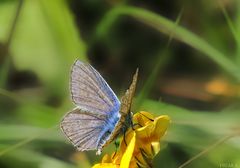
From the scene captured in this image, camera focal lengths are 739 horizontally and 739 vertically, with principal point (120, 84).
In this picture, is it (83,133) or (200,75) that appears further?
(200,75)

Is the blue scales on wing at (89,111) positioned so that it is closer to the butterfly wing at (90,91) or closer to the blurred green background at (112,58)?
the butterfly wing at (90,91)

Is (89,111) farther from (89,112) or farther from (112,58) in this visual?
(112,58)

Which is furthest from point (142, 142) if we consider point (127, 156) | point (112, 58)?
point (112, 58)

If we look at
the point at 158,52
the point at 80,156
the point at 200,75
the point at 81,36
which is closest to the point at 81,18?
the point at 81,36

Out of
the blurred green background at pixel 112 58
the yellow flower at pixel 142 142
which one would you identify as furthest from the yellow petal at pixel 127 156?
the blurred green background at pixel 112 58

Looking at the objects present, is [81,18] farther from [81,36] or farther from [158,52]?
[158,52]

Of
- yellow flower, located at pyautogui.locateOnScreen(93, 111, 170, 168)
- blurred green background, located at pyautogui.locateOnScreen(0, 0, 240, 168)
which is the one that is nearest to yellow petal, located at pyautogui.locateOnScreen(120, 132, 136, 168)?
yellow flower, located at pyautogui.locateOnScreen(93, 111, 170, 168)

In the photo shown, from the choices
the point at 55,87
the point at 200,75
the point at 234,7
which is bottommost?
the point at 55,87
